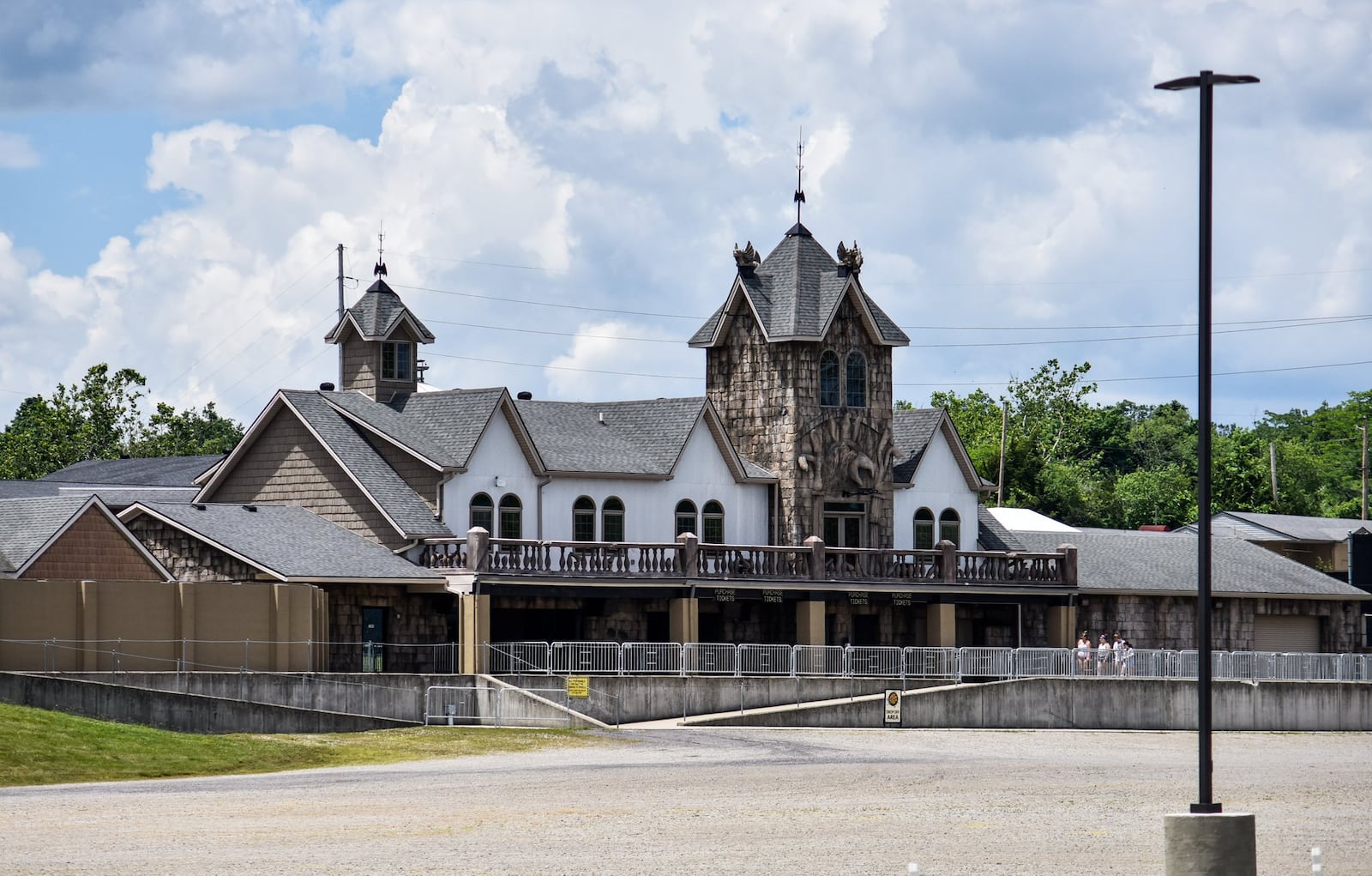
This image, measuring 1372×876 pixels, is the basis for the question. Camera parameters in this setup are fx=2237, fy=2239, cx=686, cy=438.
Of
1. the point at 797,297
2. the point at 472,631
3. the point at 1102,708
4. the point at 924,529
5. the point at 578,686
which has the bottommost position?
the point at 1102,708

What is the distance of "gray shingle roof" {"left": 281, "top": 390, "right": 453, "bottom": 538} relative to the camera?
58875mm

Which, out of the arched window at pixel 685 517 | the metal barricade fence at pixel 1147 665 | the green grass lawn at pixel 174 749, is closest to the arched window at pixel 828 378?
the arched window at pixel 685 517

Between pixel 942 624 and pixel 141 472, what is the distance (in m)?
39.4

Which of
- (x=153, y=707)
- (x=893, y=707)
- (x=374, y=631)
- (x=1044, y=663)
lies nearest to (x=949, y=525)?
(x=1044, y=663)

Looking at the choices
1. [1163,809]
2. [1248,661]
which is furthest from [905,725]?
[1163,809]

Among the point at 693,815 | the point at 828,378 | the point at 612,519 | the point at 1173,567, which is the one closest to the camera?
the point at 693,815

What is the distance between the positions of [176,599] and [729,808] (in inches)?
892

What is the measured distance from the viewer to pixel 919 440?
68.6 metres

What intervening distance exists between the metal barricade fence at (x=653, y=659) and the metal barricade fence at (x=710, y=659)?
0.31 meters

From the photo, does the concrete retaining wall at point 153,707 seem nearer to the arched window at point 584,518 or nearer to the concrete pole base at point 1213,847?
the arched window at point 584,518

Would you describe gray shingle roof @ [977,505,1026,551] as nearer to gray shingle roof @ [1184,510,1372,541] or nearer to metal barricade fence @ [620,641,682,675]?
gray shingle roof @ [1184,510,1372,541]

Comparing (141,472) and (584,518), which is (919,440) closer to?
(584,518)

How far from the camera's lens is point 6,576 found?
1977 inches

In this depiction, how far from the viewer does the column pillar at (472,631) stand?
183ft
